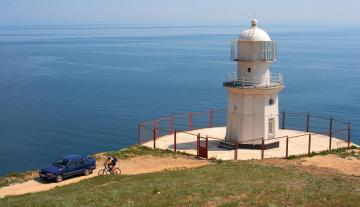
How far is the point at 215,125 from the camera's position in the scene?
52969mm

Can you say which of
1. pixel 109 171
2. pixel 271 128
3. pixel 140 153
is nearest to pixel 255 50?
pixel 271 128

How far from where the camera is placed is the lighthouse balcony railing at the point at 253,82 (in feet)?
105

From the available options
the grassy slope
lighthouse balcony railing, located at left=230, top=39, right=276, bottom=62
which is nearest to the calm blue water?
lighthouse balcony railing, located at left=230, top=39, right=276, bottom=62

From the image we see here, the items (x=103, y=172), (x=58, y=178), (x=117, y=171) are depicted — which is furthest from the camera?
(x=117, y=171)

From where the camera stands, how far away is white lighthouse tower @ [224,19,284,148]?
3188cm

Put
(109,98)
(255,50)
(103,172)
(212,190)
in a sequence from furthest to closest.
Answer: (109,98)
(255,50)
(103,172)
(212,190)

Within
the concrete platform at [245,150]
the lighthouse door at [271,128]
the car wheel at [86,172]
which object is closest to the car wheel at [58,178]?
the car wheel at [86,172]

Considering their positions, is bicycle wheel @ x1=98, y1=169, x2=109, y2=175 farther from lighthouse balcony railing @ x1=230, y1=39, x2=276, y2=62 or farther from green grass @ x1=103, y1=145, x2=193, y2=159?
lighthouse balcony railing @ x1=230, y1=39, x2=276, y2=62

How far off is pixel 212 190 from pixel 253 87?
14.7 metres

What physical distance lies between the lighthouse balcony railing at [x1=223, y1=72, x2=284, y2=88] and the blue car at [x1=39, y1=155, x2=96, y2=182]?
10.8 m

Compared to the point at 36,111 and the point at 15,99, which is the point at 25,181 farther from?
the point at 15,99

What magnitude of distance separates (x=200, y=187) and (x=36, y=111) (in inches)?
1833

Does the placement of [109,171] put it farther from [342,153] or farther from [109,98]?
[109,98]

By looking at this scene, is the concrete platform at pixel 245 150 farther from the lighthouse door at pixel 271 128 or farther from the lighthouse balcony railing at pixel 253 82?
the lighthouse balcony railing at pixel 253 82
